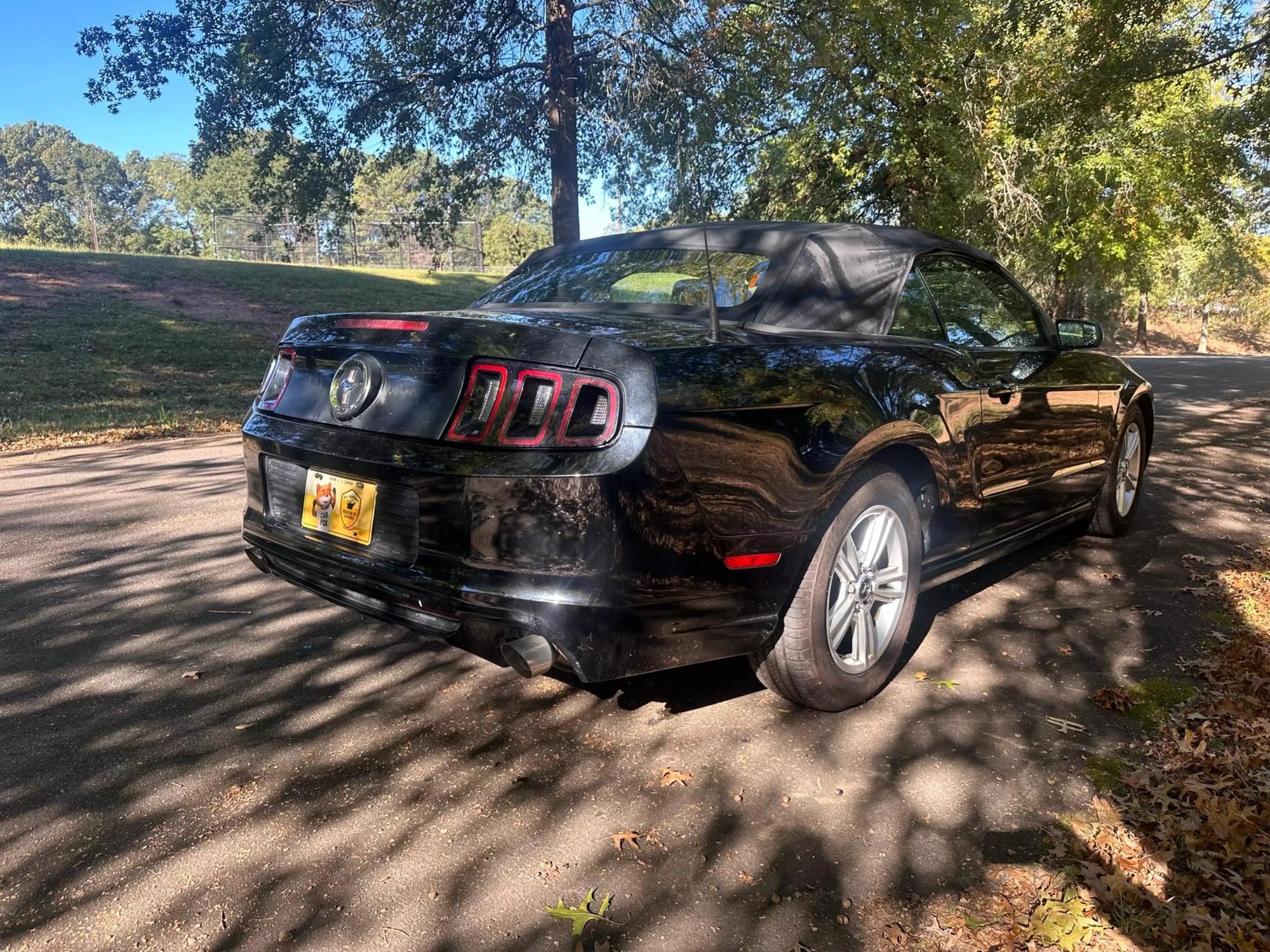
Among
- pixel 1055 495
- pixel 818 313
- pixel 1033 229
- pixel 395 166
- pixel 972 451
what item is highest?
pixel 395 166

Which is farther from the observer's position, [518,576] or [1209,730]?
[1209,730]

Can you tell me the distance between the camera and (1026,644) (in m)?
3.32

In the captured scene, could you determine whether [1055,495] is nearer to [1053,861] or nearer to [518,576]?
[1053,861]

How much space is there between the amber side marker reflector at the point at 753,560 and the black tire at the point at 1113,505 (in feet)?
9.34

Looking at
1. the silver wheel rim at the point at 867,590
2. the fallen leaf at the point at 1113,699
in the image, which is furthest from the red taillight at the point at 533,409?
the fallen leaf at the point at 1113,699

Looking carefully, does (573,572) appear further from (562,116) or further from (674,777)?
(562,116)

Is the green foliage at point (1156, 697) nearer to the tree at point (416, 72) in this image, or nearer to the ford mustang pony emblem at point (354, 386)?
the ford mustang pony emblem at point (354, 386)

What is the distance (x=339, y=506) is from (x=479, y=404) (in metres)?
0.57

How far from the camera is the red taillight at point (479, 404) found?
7.27 ft

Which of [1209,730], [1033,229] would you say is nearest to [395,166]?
[1033,229]

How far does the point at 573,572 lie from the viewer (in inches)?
82.4

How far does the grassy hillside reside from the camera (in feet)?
31.5

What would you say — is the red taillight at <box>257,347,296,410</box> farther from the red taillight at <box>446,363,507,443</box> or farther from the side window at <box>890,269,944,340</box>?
the side window at <box>890,269,944,340</box>

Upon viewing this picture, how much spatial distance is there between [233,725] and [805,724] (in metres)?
1.76
